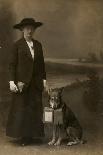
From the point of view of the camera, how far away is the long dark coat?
19.7 feet

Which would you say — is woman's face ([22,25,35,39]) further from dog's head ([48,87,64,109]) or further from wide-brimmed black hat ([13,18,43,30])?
dog's head ([48,87,64,109])

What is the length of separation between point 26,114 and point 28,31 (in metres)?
0.91

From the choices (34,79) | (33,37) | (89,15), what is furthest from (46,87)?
(89,15)

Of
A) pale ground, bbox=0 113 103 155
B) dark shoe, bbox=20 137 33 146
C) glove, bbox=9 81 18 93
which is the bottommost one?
pale ground, bbox=0 113 103 155

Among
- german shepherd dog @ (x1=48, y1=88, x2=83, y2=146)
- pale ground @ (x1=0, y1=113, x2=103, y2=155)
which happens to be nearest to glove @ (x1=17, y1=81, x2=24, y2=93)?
german shepherd dog @ (x1=48, y1=88, x2=83, y2=146)

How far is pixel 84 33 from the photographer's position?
6.17m

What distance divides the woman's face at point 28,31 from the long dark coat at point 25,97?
2.5 inches

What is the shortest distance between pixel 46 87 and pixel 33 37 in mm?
571

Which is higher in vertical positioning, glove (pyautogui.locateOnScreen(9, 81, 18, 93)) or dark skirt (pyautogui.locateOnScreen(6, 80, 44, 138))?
glove (pyautogui.locateOnScreen(9, 81, 18, 93))

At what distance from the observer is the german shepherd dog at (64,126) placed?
19.6 feet

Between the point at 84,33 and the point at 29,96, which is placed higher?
the point at 84,33

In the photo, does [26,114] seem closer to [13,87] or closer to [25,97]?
[25,97]

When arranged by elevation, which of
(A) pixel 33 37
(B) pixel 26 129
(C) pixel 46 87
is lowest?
(B) pixel 26 129

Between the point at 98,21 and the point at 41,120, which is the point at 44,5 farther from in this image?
the point at 41,120
